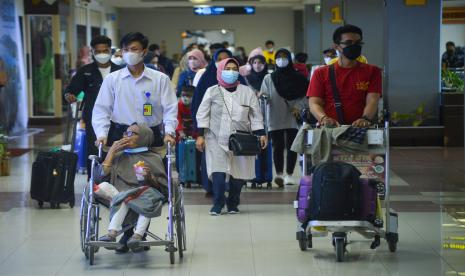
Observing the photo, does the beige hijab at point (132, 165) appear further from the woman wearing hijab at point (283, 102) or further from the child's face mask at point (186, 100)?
the woman wearing hijab at point (283, 102)

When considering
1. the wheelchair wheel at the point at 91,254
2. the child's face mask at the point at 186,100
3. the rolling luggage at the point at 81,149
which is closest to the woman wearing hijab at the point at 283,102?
the child's face mask at the point at 186,100

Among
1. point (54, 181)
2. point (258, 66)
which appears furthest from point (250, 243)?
point (258, 66)

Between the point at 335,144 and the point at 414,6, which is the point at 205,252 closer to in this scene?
the point at 335,144

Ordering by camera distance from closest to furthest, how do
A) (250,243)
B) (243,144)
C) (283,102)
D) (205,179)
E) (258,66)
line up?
(250,243) < (243,144) < (205,179) < (283,102) < (258,66)

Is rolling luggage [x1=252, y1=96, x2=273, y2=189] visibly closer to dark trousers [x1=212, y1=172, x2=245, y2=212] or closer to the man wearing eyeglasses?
dark trousers [x1=212, y1=172, x2=245, y2=212]

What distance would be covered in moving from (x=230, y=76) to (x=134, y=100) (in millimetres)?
2093

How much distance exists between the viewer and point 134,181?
7.76 metres

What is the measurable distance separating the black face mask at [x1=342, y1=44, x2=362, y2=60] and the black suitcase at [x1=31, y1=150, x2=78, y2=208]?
162 inches

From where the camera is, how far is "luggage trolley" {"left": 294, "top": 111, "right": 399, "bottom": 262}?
7555 mm

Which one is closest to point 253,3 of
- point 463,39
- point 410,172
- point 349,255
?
point 463,39

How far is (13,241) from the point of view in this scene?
8.76 metres

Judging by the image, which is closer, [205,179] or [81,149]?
[205,179]

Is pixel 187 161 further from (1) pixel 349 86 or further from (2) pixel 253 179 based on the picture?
(1) pixel 349 86

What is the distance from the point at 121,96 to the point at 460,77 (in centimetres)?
1191
